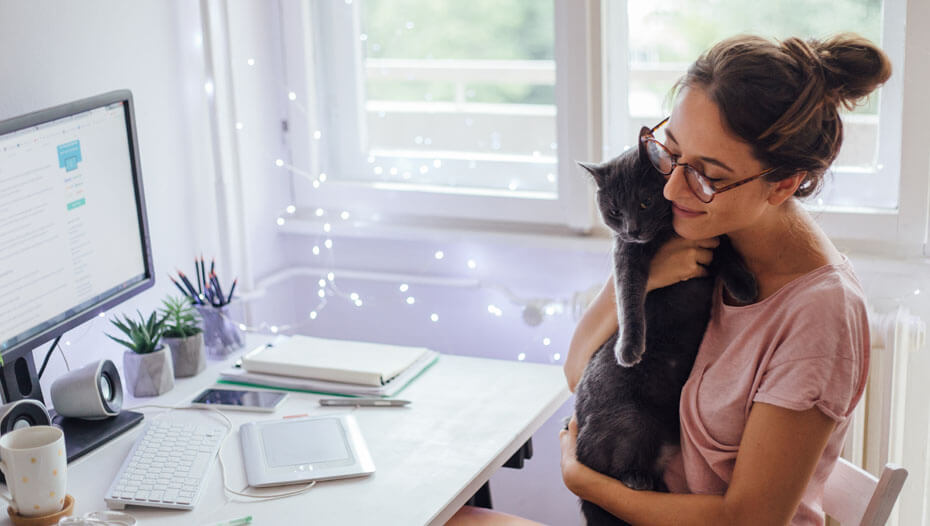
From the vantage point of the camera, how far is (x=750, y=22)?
6.26 feet

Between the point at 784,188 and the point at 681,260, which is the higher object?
the point at 784,188

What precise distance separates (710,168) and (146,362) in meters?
1.06

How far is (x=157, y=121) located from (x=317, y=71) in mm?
460

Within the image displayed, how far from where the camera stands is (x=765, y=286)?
1.34 metres

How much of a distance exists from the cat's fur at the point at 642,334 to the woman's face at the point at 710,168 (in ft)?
0.21

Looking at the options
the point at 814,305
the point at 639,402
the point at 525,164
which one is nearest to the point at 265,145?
the point at 525,164

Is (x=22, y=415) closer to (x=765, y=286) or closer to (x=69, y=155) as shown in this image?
(x=69, y=155)

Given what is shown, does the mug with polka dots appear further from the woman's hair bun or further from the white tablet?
the woman's hair bun

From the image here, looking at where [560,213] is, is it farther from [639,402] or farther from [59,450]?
[59,450]

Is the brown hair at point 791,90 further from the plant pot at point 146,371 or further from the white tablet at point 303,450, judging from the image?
the plant pot at point 146,371

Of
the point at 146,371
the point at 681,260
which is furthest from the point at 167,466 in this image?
the point at 681,260

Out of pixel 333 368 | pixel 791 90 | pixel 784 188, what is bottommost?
pixel 333 368

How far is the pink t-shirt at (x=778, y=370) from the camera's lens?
1.23m

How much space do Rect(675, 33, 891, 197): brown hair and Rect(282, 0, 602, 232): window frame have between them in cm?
77
